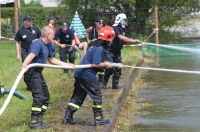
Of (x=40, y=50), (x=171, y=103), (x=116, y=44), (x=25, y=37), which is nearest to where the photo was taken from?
(x=40, y=50)

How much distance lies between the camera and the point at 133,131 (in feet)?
28.2

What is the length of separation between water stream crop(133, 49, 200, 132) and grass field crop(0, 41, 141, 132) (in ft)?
5.67

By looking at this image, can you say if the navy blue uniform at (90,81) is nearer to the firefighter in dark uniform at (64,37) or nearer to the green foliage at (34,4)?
the firefighter in dark uniform at (64,37)

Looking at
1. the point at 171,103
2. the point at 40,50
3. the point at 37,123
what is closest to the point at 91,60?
the point at 40,50

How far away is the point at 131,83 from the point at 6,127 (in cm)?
548

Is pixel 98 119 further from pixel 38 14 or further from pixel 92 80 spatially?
pixel 38 14

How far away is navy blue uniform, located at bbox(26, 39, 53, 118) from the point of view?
8084 mm

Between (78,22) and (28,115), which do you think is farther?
(78,22)

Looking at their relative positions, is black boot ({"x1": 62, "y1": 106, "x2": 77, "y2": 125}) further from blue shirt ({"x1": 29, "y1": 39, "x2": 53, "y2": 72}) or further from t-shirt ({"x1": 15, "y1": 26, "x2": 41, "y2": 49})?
t-shirt ({"x1": 15, "y1": 26, "x2": 41, "y2": 49})

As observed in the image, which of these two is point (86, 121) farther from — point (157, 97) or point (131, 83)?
point (131, 83)

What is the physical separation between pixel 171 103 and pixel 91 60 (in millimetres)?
3129

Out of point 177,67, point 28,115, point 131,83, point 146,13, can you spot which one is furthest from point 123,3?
point 28,115

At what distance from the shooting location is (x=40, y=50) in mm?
8102

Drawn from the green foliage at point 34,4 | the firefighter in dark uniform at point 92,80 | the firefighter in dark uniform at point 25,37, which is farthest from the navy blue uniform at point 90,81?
the green foliage at point 34,4
